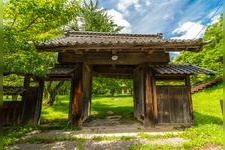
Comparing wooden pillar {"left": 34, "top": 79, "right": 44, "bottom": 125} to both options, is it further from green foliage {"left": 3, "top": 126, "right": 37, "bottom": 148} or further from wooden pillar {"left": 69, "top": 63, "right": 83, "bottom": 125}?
wooden pillar {"left": 69, "top": 63, "right": 83, "bottom": 125}

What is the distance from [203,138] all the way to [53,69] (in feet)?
23.5

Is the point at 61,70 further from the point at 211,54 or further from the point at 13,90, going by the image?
the point at 211,54

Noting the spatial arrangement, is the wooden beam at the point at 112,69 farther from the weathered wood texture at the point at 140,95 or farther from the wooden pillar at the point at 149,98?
the wooden pillar at the point at 149,98

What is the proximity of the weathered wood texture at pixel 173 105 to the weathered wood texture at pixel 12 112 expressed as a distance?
21.7 ft

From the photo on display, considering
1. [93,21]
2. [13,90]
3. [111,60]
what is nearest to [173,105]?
[111,60]

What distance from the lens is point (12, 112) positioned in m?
11.2

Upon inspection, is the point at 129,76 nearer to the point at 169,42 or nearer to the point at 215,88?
the point at 169,42

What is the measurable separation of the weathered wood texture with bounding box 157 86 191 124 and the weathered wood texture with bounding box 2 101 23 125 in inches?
261

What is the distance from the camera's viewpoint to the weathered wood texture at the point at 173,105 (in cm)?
1091

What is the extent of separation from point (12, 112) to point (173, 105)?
7567 millimetres

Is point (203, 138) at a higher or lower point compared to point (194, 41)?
lower

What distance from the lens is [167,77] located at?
11547mm

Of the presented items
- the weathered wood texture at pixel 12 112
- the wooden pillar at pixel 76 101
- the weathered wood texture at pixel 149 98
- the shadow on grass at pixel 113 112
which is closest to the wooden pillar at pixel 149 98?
the weathered wood texture at pixel 149 98

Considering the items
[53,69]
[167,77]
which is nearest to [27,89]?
[53,69]
